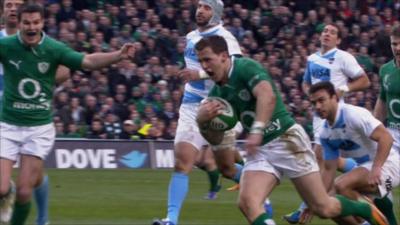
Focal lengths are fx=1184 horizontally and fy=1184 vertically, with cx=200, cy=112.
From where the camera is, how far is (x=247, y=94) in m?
9.38

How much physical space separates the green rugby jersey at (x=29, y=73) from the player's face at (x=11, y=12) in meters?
1.12

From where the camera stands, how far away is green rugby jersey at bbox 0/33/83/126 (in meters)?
10.3

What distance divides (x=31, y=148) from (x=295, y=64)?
15019 millimetres

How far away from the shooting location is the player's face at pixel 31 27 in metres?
10.2

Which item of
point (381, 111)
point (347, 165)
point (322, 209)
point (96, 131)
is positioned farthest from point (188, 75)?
point (96, 131)

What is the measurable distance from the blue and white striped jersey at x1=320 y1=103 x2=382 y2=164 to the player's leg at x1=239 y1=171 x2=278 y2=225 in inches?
47.8

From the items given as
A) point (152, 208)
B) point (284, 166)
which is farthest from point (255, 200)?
point (152, 208)

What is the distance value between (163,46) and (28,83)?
14055 mm

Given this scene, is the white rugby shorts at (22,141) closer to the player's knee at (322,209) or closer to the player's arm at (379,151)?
the player's knee at (322,209)

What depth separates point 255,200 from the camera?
937 cm

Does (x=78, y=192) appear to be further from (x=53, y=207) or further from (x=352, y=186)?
(x=352, y=186)

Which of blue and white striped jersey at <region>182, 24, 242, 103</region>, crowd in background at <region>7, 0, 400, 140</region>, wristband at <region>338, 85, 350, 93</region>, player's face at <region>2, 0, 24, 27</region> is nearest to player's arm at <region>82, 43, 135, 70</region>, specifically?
player's face at <region>2, 0, 24, 27</region>

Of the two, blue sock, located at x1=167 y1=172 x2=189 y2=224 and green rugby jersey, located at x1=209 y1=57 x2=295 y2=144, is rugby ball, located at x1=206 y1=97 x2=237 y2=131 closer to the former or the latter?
green rugby jersey, located at x1=209 y1=57 x2=295 y2=144

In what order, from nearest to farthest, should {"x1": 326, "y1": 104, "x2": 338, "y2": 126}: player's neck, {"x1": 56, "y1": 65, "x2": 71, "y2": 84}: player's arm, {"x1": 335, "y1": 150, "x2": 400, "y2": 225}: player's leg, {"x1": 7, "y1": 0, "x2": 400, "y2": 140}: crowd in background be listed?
{"x1": 326, "y1": 104, "x2": 338, "y2": 126}: player's neck
{"x1": 335, "y1": 150, "x2": 400, "y2": 225}: player's leg
{"x1": 56, "y1": 65, "x2": 71, "y2": 84}: player's arm
{"x1": 7, "y1": 0, "x2": 400, "y2": 140}: crowd in background
